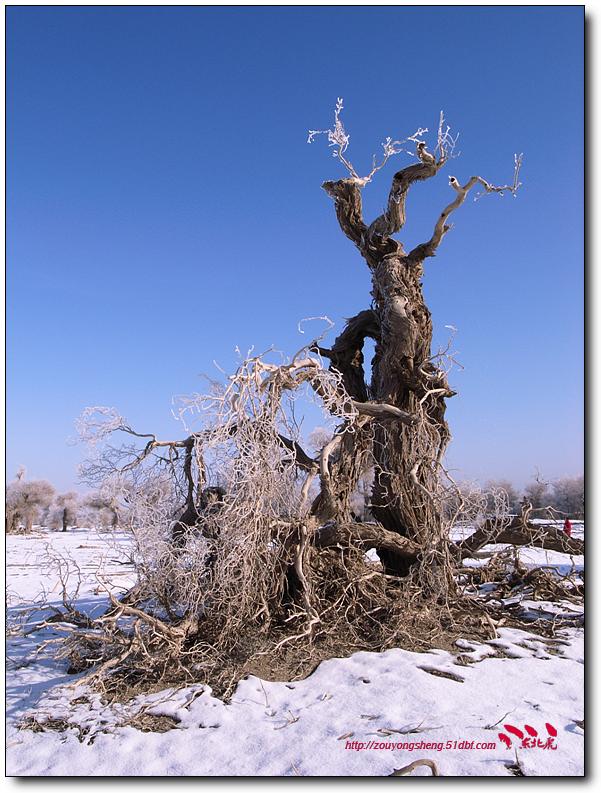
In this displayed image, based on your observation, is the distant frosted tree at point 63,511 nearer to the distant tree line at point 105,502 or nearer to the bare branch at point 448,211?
the distant tree line at point 105,502

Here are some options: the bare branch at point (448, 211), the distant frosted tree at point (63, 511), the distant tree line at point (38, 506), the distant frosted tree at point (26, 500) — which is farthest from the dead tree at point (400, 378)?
the distant frosted tree at point (63, 511)

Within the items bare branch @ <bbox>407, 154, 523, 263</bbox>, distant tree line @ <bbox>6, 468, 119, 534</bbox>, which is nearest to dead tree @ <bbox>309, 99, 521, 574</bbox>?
bare branch @ <bbox>407, 154, 523, 263</bbox>

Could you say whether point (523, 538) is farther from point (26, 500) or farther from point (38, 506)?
point (38, 506)

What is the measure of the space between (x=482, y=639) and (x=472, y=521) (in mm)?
1305

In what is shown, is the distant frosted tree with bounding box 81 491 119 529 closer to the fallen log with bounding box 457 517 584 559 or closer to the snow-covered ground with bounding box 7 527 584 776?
the snow-covered ground with bounding box 7 527 584 776

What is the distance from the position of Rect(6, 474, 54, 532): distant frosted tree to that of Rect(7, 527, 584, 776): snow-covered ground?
61.6 feet

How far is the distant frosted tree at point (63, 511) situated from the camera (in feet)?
98.3

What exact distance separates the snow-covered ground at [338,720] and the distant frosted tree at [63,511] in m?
26.4

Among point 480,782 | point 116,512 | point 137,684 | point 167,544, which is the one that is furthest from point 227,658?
point 480,782

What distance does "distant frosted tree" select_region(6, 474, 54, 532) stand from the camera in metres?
23.0

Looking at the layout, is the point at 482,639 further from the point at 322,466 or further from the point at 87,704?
the point at 87,704

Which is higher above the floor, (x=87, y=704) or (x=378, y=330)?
(x=378, y=330)

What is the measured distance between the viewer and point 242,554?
503 cm

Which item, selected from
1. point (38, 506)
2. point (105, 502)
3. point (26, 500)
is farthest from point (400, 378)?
point (38, 506)
